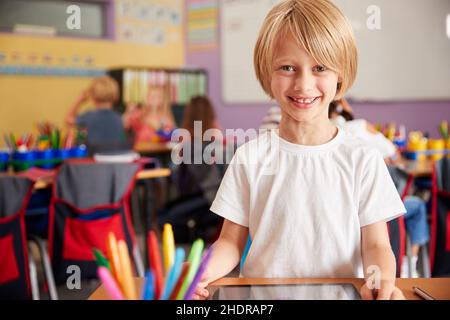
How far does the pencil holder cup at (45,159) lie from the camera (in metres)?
2.29

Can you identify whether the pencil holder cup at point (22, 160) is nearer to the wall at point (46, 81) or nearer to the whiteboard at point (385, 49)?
the whiteboard at point (385, 49)

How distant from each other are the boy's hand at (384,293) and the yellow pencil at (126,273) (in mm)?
204

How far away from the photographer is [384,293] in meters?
0.50

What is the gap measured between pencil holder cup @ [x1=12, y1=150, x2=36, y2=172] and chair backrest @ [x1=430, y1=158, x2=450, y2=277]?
4.88ft

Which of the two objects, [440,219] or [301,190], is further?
[440,219]

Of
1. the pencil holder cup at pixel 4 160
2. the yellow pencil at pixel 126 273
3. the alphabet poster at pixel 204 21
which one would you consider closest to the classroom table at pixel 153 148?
the alphabet poster at pixel 204 21

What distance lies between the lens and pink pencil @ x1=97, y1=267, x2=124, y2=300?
367mm

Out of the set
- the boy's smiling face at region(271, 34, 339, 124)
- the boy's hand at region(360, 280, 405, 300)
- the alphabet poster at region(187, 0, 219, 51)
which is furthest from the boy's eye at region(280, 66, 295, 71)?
the alphabet poster at region(187, 0, 219, 51)

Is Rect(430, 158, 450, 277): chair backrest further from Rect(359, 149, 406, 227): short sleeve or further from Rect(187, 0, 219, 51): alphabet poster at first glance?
Rect(187, 0, 219, 51): alphabet poster

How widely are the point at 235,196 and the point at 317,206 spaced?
4.0 inches

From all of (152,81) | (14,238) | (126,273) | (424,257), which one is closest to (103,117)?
(152,81)

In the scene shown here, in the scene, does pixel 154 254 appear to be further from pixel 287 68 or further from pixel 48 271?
pixel 48 271
